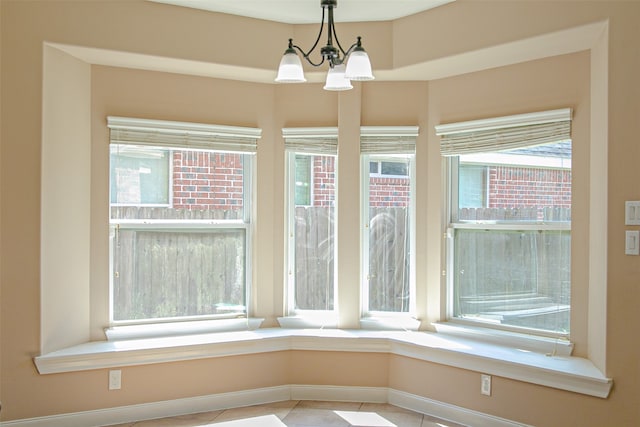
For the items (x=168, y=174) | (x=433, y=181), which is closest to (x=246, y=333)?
(x=168, y=174)

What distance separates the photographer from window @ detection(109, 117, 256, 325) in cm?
388

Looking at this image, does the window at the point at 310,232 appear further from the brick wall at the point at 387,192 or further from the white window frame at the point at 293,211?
the brick wall at the point at 387,192

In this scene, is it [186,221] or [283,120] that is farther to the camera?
[283,120]

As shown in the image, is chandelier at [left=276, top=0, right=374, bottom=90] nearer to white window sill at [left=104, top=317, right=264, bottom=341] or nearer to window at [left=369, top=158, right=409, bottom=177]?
window at [left=369, top=158, right=409, bottom=177]

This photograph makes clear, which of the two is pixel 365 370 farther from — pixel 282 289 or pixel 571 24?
pixel 571 24

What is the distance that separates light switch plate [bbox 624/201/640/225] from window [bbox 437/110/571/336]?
0.63 m

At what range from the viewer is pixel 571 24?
3.02 m

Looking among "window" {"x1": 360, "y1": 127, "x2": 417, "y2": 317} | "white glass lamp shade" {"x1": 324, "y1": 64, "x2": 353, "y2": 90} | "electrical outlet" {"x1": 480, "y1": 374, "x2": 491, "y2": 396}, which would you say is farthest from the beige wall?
"white glass lamp shade" {"x1": 324, "y1": 64, "x2": 353, "y2": 90}

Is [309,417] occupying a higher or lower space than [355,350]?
lower

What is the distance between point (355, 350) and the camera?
395cm

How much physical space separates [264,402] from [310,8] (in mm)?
2729

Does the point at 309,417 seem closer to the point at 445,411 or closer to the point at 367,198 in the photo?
the point at 445,411

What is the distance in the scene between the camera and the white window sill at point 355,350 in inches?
122

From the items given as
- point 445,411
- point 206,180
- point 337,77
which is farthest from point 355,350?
point 337,77
